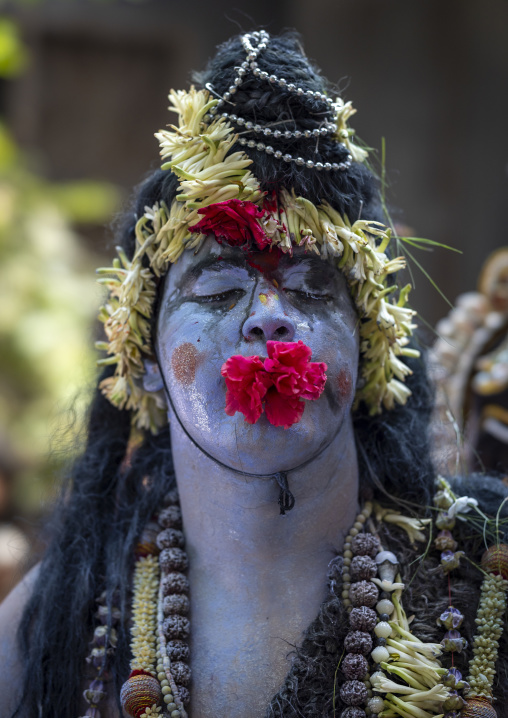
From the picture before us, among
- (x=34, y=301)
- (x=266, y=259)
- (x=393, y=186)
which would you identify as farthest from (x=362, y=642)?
(x=34, y=301)

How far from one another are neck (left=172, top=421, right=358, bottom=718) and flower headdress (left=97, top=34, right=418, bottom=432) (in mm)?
205

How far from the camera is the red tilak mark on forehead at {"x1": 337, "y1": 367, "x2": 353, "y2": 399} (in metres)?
1.86

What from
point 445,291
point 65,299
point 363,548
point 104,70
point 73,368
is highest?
point 104,70

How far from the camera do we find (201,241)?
1892 mm

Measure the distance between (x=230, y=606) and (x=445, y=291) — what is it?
13.0ft

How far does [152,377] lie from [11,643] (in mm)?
741

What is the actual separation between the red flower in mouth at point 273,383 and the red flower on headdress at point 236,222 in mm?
255

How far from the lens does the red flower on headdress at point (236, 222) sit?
1.80 m

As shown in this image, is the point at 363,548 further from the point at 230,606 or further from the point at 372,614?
the point at 230,606

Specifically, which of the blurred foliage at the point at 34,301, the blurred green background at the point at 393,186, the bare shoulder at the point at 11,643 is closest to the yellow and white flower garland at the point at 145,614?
the bare shoulder at the point at 11,643

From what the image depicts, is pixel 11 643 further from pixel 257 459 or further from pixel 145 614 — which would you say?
pixel 257 459

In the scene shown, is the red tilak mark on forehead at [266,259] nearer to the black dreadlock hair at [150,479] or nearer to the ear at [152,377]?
the black dreadlock hair at [150,479]

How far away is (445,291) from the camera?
5531 mm

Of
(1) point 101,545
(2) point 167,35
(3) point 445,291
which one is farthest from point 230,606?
(2) point 167,35
